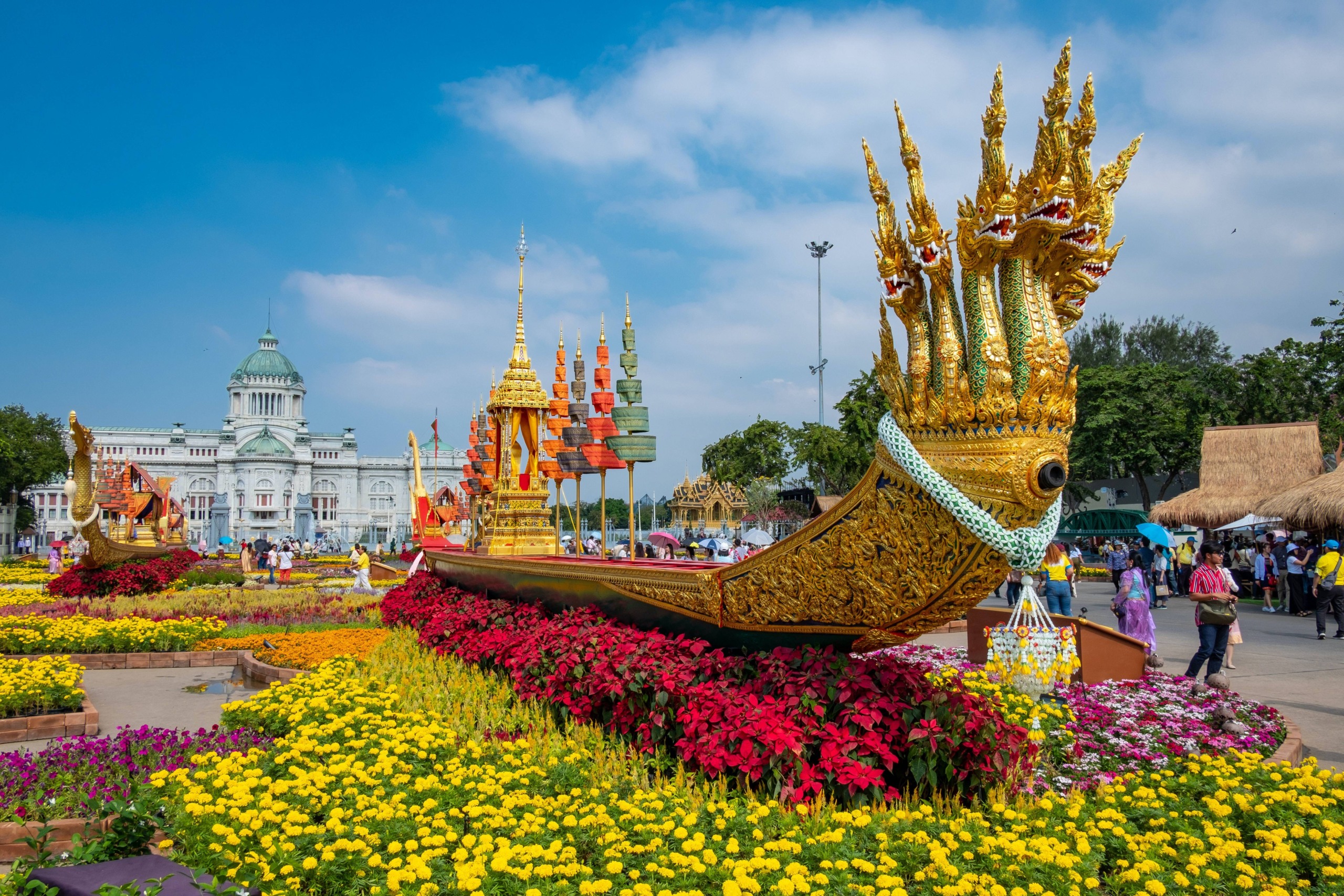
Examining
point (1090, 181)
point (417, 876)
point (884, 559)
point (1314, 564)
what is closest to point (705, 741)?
A: point (884, 559)

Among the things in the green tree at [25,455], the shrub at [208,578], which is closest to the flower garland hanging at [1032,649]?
the shrub at [208,578]

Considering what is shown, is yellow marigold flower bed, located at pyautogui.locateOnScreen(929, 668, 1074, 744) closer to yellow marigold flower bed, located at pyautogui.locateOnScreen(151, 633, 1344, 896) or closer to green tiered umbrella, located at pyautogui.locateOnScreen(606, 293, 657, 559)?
yellow marigold flower bed, located at pyautogui.locateOnScreen(151, 633, 1344, 896)

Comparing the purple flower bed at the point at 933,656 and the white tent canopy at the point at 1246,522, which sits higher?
the white tent canopy at the point at 1246,522

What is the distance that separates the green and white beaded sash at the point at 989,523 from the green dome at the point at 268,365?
11007cm

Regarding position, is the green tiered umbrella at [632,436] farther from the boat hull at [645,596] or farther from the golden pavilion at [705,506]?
the golden pavilion at [705,506]

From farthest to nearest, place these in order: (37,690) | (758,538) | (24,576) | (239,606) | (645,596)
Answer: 1. (24,576)
2. (758,538)
3. (239,606)
4. (37,690)
5. (645,596)

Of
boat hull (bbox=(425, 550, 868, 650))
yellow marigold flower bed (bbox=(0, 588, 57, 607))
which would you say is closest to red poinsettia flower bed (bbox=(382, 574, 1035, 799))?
boat hull (bbox=(425, 550, 868, 650))

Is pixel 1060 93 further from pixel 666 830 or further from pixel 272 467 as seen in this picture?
pixel 272 467

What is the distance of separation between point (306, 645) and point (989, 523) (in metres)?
9.37

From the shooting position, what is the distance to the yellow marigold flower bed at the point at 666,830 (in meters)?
3.52

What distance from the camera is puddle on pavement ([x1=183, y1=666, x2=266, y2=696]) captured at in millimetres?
9742

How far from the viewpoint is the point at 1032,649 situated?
4461 millimetres

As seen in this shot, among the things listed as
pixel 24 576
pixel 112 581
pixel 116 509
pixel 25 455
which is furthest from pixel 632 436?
pixel 25 455

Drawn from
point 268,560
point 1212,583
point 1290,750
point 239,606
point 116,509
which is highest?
point 116,509
